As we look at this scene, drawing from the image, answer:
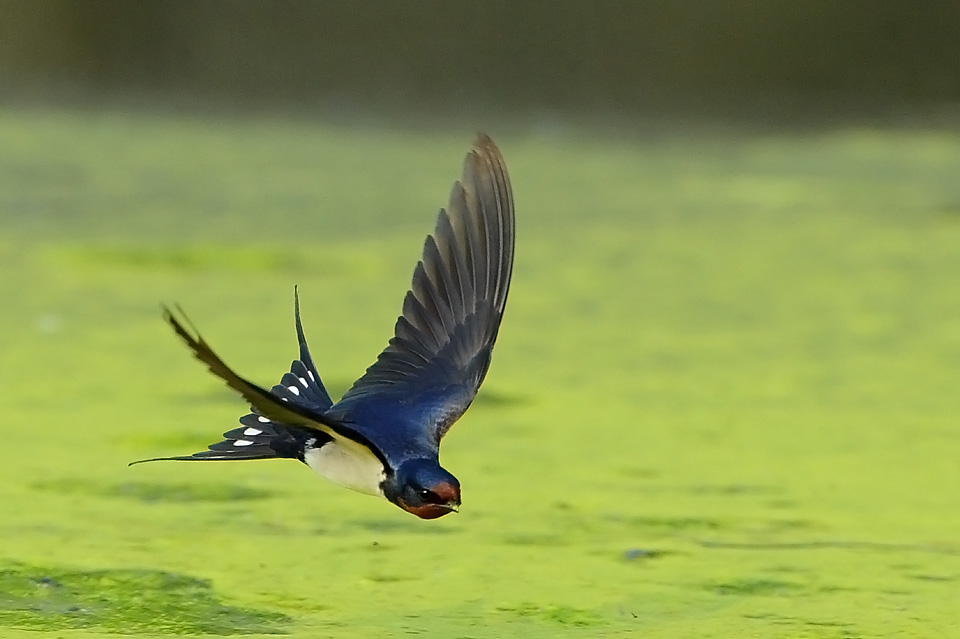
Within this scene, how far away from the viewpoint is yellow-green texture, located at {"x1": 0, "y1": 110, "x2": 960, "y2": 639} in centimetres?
199

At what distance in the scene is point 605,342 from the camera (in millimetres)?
3350

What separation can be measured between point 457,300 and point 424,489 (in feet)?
1.11

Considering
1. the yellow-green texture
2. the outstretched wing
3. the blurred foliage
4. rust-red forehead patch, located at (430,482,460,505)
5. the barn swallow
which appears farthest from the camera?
the blurred foliage

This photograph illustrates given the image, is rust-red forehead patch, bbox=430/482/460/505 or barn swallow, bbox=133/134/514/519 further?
barn swallow, bbox=133/134/514/519

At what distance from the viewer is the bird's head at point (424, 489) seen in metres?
1.61

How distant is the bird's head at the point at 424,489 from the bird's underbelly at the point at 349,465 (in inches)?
1.0

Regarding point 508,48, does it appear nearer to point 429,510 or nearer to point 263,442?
point 263,442

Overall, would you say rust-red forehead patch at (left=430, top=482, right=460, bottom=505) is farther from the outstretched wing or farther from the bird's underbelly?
the outstretched wing

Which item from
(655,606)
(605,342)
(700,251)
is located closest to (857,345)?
(605,342)

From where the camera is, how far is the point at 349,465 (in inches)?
67.5

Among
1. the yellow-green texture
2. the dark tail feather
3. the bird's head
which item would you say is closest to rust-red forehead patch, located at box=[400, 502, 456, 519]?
the bird's head

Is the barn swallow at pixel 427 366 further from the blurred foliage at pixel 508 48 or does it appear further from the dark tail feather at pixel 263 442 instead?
the blurred foliage at pixel 508 48

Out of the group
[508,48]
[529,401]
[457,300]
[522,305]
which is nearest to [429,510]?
[457,300]

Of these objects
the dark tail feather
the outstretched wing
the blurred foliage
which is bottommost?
the dark tail feather
